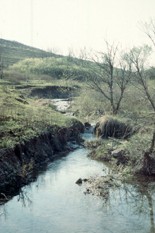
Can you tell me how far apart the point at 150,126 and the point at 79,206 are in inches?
395

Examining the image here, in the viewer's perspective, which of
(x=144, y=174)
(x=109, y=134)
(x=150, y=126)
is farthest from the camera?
(x=109, y=134)

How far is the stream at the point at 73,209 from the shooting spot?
56.2 feet

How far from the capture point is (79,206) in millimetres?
19734

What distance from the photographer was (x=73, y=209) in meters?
19.3

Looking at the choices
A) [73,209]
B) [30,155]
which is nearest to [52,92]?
[30,155]

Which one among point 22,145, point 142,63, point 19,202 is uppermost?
point 142,63

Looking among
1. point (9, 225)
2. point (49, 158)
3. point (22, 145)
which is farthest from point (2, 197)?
point (49, 158)

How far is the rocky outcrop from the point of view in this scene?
22597 millimetres

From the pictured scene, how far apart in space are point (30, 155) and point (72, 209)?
850cm

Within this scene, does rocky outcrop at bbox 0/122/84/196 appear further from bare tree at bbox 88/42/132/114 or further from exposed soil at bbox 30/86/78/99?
exposed soil at bbox 30/86/78/99

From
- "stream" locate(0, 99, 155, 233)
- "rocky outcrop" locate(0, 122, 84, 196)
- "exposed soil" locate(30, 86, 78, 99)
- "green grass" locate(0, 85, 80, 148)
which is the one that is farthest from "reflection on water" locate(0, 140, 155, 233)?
"exposed soil" locate(30, 86, 78, 99)

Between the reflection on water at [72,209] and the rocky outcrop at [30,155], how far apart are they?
2.60 ft

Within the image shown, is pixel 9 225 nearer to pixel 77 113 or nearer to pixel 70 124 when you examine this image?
pixel 70 124

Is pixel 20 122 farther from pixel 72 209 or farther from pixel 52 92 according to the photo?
pixel 52 92
